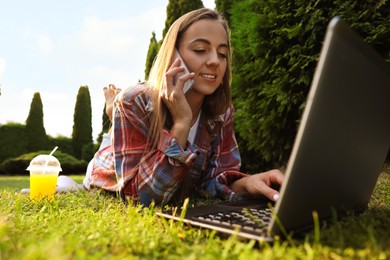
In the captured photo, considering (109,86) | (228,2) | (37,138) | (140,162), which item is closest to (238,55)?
(228,2)

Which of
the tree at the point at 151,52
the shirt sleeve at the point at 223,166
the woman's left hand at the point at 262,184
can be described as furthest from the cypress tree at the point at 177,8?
the woman's left hand at the point at 262,184

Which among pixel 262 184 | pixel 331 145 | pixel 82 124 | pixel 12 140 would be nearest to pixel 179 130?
pixel 262 184

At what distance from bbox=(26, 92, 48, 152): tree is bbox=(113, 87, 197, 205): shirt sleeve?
48.2ft

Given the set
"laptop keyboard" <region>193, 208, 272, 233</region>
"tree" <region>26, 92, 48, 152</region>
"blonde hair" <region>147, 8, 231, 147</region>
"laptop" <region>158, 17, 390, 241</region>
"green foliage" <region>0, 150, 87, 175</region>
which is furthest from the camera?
"tree" <region>26, 92, 48, 152</region>

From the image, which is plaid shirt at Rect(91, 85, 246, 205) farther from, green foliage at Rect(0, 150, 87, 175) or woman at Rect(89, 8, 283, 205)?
green foliage at Rect(0, 150, 87, 175)

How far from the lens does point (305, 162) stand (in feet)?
3.11

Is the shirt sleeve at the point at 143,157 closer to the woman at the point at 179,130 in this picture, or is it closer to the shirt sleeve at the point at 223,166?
the woman at the point at 179,130

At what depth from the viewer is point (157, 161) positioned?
6.56 ft

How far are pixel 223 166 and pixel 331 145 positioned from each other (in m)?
1.69

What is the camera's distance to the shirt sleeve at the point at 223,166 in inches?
97.1

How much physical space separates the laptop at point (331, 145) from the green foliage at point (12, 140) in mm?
15029

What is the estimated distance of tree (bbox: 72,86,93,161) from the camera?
17.0 m

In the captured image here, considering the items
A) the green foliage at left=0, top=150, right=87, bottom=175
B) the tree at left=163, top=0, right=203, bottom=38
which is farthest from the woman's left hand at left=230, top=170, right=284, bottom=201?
the green foliage at left=0, top=150, right=87, bottom=175

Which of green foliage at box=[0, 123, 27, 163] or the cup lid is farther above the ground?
the cup lid
